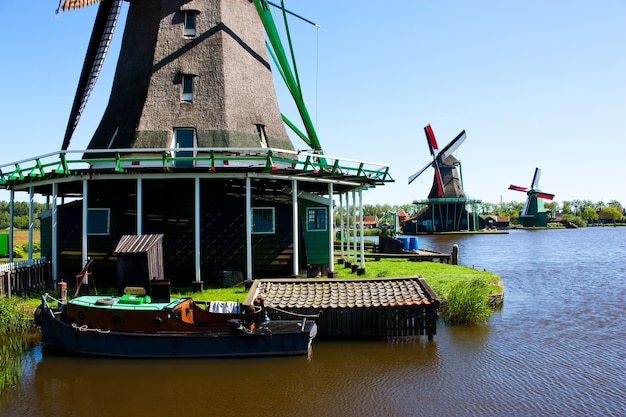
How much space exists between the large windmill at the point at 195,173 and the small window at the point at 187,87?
0.04 m

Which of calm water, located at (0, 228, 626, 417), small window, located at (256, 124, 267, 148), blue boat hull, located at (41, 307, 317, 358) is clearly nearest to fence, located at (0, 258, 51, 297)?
calm water, located at (0, 228, 626, 417)

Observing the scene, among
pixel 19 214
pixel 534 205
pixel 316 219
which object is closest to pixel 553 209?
pixel 534 205

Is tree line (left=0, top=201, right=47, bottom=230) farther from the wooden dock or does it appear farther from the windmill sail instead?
the wooden dock

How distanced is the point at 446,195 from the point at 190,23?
245ft

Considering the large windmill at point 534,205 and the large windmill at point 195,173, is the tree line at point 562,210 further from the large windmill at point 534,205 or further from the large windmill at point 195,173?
the large windmill at point 195,173

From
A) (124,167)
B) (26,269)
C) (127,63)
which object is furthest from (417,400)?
(127,63)

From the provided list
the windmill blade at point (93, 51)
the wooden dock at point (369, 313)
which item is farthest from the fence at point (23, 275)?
the wooden dock at point (369, 313)

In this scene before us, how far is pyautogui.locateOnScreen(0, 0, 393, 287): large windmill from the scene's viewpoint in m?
18.0

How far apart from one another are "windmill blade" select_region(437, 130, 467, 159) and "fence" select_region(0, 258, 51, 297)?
72.7 meters

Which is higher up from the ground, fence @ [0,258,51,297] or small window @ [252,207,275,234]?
small window @ [252,207,275,234]

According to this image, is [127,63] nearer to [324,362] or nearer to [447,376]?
[324,362]

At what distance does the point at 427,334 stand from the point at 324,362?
127 inches

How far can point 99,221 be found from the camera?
62.6 feet

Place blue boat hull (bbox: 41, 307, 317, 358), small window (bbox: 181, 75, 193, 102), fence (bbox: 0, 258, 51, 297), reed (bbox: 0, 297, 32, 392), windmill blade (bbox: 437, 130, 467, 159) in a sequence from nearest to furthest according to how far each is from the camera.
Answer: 1. blue boat hull (bbox: 41, 307, 317, 358)
2. reed (bbox: 0, 297, 32, 392)
3. fence (bbox: 0, 258, 51, 297)
4. small window (bbox: 181, 75, 193, 102)
5. windmill blade (bbox: 437, 130, 467, 159)
